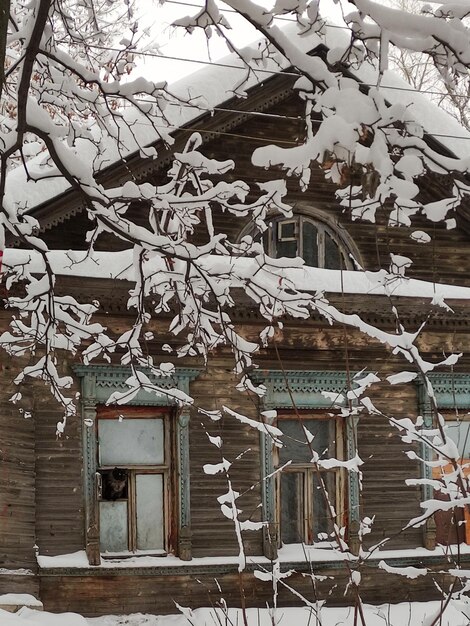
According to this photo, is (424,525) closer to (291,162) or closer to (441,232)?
(441,232)

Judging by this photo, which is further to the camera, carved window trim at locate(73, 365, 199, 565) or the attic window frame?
the attic window frame

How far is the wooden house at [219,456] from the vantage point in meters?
8.68

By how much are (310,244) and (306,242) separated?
0.16 feet

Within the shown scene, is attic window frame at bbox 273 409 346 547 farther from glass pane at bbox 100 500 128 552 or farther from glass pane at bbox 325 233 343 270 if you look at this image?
glass pane at bbox 325 233 343 270

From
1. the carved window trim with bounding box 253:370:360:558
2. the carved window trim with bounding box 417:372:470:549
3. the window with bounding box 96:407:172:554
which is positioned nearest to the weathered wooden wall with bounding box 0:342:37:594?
the window with bounding box 96:407:172:554

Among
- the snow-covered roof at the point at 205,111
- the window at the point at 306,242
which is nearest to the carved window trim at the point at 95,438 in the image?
the snow-covered roof at the point at 205,111

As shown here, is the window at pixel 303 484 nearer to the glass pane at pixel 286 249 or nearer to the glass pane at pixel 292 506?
the glass pane at pixel 292 506

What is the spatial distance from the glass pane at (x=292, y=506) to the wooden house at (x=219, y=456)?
0.6 inches

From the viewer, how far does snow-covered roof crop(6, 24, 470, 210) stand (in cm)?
886

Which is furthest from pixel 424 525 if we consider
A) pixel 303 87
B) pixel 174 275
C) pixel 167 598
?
pixel 303 87

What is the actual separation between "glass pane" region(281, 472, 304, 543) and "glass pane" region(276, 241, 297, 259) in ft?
7.64

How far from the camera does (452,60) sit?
3848 millimetres

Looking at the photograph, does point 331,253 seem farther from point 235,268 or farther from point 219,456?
point 235,268

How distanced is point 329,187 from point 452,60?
21.7 feet
